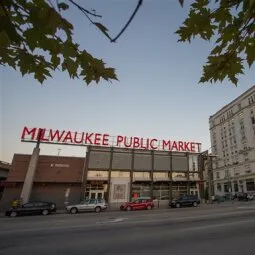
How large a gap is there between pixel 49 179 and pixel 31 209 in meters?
8.04

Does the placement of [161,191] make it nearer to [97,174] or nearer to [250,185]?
[97,174]

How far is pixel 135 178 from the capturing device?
37438mm

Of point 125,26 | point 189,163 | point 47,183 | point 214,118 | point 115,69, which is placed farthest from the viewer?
A: point 214,118

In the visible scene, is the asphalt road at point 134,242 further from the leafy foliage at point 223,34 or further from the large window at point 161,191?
the large window at point 161,191

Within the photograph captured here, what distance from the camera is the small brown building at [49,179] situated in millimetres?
31781

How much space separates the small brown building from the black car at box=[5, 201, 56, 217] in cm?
730

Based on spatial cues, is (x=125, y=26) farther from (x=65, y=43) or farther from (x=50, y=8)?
(x=65, y=43)

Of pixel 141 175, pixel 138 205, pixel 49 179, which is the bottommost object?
pixel 138 205

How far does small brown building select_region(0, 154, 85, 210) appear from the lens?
104 ft

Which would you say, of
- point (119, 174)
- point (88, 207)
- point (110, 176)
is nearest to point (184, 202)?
point (119, 174)

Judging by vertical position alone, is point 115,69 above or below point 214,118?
below

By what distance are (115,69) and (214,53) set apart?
5.38 ft

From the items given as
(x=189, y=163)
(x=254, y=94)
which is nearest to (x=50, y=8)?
(x=189, y=163)

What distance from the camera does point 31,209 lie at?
2522cm
